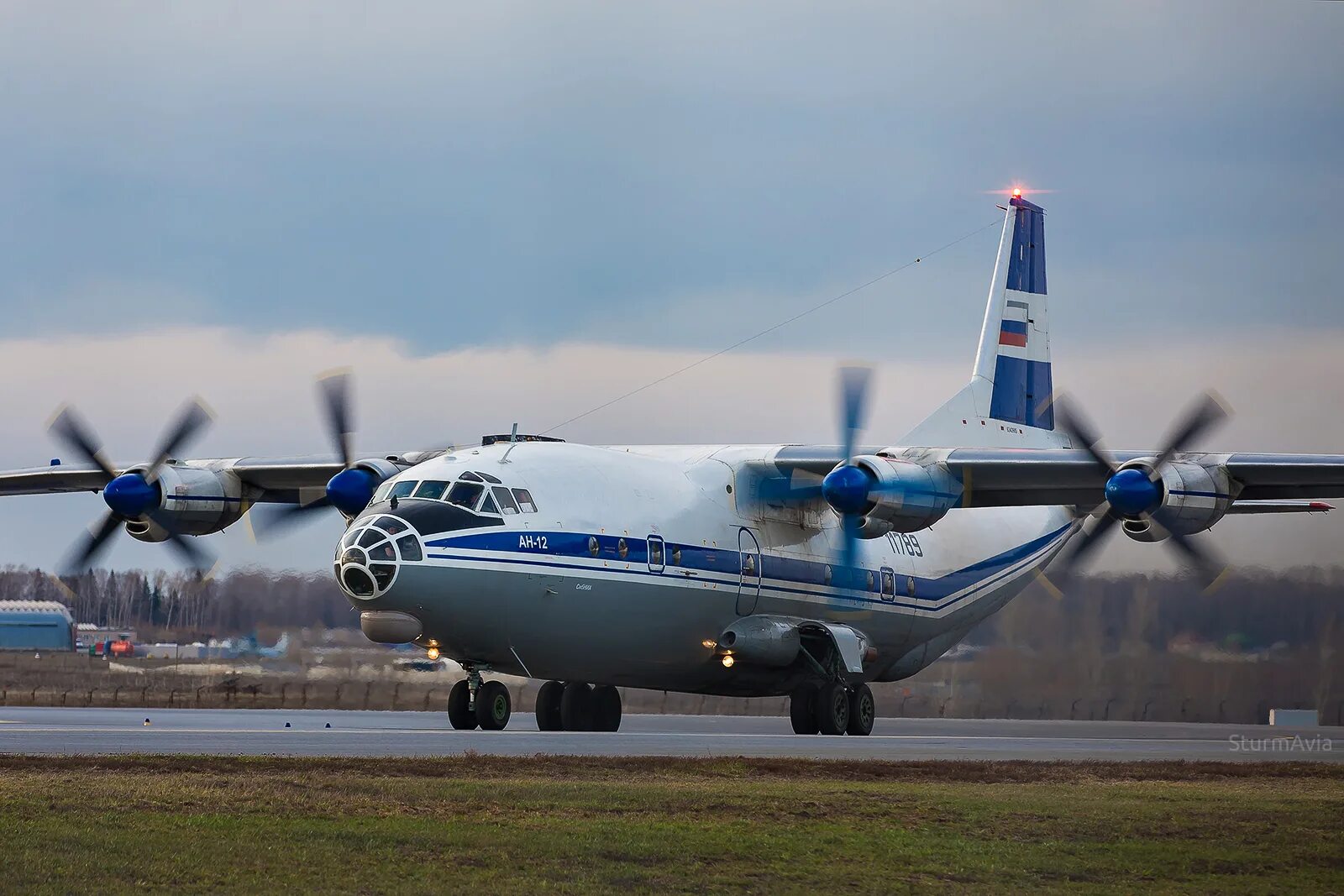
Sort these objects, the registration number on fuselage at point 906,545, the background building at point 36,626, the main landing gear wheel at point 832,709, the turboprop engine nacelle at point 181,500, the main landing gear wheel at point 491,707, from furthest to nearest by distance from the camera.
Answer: the background building at point 36,626 → the registration number on fuselage at point 906,545 → the turboprop engine nacelle at point 181,500 → the main landing gear wheel at point 832,709 → the main landing gear wheel at point 491,707

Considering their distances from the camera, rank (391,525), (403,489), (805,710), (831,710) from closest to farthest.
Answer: (391,525) → (403,489) → (831,710) → (805,710)

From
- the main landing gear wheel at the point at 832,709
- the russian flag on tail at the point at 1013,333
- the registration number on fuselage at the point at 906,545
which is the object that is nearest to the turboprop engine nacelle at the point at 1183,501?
the main landing gear wheel at the point at 832,709

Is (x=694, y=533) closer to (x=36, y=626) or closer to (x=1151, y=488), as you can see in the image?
(x=1151, y=488)

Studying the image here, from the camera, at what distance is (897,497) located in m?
24.7

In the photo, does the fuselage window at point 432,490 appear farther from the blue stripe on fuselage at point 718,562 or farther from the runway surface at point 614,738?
the runway surface at point 614,738

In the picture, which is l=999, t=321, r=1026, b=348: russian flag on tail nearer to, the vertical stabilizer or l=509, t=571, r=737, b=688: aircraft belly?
the vertical stabilizer

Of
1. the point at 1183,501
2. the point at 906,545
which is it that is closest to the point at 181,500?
the point at 906,545

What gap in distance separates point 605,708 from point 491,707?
4278 mm

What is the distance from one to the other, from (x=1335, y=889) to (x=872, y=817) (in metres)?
3.99

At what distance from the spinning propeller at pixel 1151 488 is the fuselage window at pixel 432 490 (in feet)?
30.0

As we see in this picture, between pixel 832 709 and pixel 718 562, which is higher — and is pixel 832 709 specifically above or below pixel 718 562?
below

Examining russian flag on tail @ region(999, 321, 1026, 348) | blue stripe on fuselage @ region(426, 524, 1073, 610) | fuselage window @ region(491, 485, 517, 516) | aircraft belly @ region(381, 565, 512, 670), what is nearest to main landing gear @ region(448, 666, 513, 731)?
aircraft belly @ region(381, 565, 512, 670)

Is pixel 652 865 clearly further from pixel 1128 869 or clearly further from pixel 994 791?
pixel 994 791

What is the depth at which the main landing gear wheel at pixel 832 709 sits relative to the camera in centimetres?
2698
